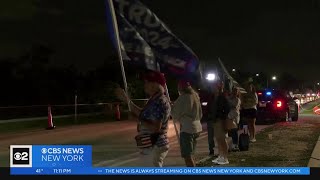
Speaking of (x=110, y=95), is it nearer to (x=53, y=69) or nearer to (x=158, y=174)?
(x=53, y=69)

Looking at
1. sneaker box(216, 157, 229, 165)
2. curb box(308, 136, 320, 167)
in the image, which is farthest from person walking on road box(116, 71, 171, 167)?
curb box(308, 136, 320, 167)

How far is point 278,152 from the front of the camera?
39.1 ft

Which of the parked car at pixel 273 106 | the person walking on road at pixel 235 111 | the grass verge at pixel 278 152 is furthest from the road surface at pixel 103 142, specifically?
the parked car at pixel 273 106

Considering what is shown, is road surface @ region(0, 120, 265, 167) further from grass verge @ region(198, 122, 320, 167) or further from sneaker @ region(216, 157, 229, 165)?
grass verge @ region(198, 122, 320, 167)

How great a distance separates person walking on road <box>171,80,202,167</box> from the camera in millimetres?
7957

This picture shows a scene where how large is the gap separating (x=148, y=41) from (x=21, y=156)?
246 cm

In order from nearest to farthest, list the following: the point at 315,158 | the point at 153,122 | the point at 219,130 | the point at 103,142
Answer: the point at 153,122, the point at 219,130, the point at 315,158, the point at 103,142

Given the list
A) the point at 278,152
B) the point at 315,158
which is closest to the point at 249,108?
the point at 278,152

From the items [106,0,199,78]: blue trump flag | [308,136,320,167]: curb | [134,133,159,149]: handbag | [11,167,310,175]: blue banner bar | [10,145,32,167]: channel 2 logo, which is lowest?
[308,136,320,167]: curb

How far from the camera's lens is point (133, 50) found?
8219 mm

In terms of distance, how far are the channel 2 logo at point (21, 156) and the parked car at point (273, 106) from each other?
51.0 feet

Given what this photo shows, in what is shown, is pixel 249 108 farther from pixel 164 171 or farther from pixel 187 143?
pixel 164 171

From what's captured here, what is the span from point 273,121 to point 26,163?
1696 cm

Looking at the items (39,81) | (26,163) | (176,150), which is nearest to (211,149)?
(176,150)
